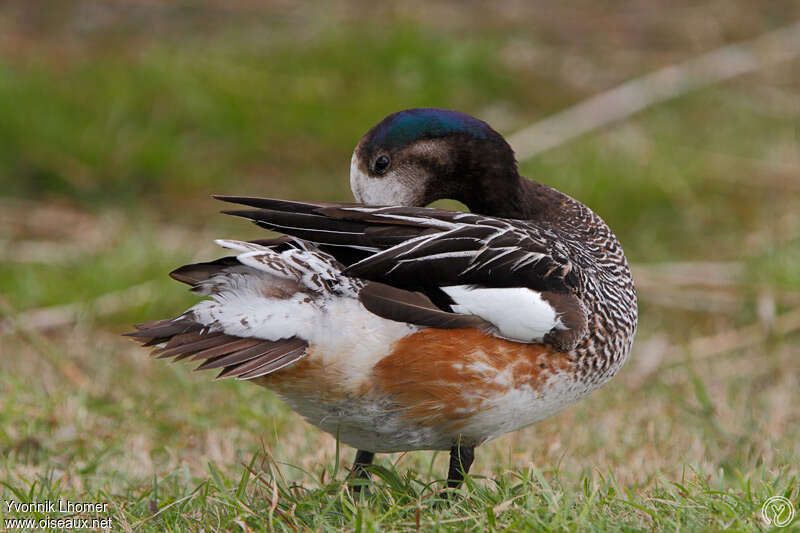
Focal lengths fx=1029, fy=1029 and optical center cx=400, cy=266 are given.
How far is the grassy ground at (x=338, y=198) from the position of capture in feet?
8.69

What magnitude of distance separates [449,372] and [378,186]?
2.22 ft

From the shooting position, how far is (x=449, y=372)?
2.44m

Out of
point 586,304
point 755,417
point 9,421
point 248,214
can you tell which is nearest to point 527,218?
point 586,304

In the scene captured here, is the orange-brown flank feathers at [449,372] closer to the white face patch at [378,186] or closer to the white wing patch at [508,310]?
the white wing patch at [508,310]

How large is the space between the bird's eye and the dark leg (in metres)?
0.80

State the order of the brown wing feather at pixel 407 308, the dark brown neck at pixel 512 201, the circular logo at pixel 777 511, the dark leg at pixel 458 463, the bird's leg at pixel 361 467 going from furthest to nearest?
1. the dark brown neck at pixel 512 201
2. the bird's leg at pixel 361 467
3. the dark leg at pixel 458 463
4. the brown wing feather at pixel 407 308
5. the circular logo at pixel 777 511

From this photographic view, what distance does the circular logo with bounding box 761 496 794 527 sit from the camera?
2.26 meters

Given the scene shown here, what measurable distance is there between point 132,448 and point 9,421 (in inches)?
17.2

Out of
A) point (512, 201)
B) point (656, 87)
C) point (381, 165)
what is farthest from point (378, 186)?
point (656, 87)

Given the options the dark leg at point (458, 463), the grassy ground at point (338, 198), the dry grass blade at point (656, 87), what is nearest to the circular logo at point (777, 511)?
the grassy ground at point (338, 198)

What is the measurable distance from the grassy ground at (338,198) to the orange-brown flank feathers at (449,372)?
212 millimetres

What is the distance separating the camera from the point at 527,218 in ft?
10.2

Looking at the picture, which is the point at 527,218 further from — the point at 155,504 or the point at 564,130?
the point at 564,130

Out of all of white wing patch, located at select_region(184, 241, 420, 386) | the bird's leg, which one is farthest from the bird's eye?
the bird's leg
